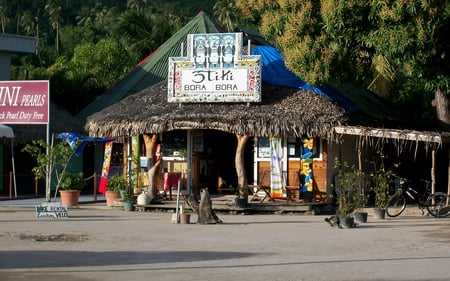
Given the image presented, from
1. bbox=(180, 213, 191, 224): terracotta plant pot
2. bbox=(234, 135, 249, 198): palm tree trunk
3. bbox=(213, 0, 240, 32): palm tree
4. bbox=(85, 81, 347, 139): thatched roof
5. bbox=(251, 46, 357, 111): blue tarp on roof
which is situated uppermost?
bbox=(213, 0, 240, 32): palm tree

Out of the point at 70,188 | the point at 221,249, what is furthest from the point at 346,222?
the point at 70,188

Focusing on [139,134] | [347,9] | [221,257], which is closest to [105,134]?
[139,134]

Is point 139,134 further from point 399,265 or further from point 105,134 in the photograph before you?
point 399,265

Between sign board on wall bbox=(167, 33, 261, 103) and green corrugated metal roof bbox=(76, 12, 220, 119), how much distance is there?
24.2ft

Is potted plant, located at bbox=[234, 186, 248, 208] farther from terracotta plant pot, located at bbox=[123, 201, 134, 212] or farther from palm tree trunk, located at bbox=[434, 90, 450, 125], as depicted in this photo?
palm tree trunk, located at bbox=[434, 90, 450, 125]

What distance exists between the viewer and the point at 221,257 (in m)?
15.2

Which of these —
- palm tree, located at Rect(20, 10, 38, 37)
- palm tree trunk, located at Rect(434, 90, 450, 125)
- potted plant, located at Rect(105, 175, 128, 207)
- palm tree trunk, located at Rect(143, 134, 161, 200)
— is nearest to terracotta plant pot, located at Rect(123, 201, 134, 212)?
palm tree trunk, located at Rect(143, 134, 161, 200)

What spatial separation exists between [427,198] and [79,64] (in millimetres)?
33109

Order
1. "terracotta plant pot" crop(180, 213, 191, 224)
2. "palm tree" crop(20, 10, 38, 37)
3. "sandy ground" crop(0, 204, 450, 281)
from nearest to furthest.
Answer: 1. "sandy ground" crop(0, 204, 450, 281)
2. "terracotta plant pot" crop(180, 213, 191, 224)
3. "palm tree" crop(20, 10, 38, 37)

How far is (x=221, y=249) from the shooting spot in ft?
54.0

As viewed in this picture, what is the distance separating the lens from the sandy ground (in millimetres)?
13312

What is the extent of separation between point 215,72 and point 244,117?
179 cm

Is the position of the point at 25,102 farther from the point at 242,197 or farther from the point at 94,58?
the point at 94,58

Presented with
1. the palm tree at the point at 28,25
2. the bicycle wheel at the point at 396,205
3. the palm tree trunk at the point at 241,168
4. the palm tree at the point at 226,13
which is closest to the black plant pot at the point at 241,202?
the palm tree trunk at the point at 241,168
